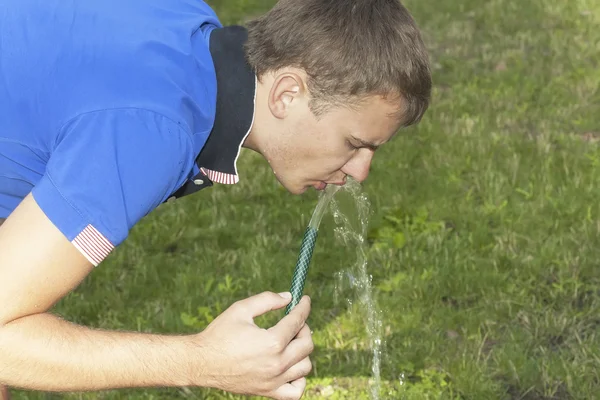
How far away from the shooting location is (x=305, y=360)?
2660 millimetres

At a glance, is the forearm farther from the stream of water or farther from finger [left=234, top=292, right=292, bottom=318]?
the stream of water

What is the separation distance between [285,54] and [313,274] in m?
2.13

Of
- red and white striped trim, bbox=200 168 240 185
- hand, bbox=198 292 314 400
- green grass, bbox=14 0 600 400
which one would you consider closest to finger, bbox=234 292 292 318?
hand, bbox=198 292 314 400

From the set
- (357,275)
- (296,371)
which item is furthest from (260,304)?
(357,275)

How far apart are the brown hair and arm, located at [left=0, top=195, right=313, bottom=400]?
687 mm

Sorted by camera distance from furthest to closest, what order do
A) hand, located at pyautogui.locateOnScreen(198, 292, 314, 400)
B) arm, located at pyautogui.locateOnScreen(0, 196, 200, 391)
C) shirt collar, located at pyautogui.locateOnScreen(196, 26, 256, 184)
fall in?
shirt collar, located at pyautogui.locateOnScreen(196, 26, 256, 184) < hand, located at pyautogui.locateOnScreen(198, 292, 314, 400) < arm, located at pyautogui.locateOnScreen(0, 196, 200, 391)

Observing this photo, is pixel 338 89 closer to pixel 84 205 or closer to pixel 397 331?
pixel 84 205

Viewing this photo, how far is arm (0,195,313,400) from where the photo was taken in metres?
2.22

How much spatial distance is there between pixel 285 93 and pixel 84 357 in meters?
1.02

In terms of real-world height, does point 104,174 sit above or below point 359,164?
above

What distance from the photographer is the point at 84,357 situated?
7.75 feet

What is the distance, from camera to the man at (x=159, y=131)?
225 cm

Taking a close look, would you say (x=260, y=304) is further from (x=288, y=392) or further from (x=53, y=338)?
(x=53, y=338)

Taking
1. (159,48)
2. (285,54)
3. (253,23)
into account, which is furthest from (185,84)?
(253,23)
